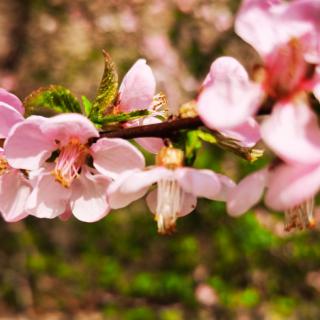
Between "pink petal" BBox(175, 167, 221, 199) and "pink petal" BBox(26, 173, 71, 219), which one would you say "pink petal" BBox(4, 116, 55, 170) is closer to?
"pink petal" BBox(26, 173, 71, 219)

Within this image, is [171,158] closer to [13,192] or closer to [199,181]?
[199,181]

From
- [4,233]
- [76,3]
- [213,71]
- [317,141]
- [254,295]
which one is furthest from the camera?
[76,3]

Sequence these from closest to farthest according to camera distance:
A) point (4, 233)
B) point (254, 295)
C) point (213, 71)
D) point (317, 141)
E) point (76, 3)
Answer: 1. point (317, 141)
2. point (213, 71)
3. point (254, 295)
4. point (4, 233)
5. point (76, 3)

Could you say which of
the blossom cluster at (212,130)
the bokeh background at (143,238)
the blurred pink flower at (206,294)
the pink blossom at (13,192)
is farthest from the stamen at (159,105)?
the blurred pink flower at (206,294)

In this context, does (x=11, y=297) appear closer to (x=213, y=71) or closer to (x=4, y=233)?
(x=4, y=233)

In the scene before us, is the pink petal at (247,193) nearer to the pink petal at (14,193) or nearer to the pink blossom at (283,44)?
the pink blossom at (283,44)

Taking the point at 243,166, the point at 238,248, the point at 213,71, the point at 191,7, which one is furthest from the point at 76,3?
the point at 213,71
